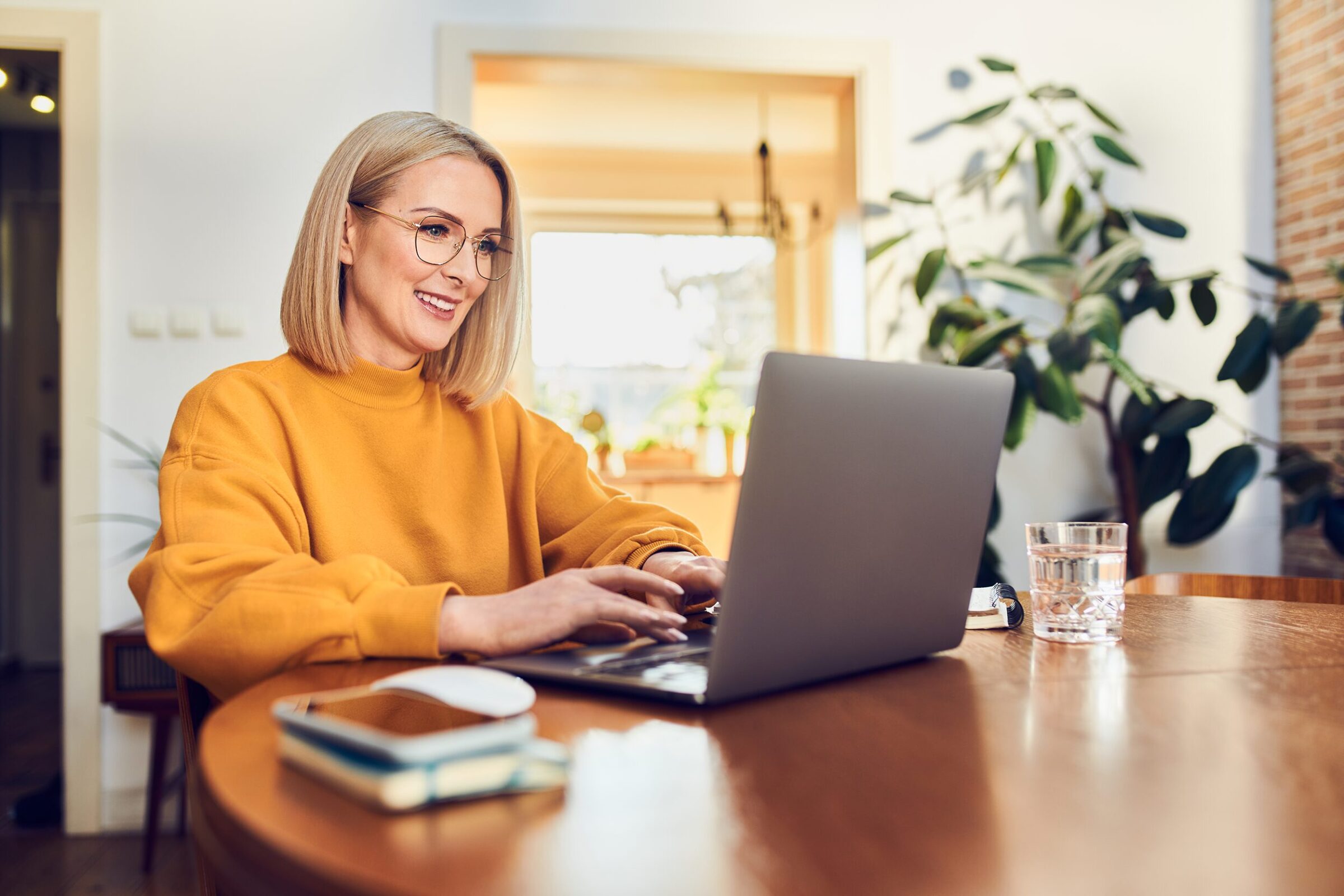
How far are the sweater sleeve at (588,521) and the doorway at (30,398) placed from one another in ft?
16.4

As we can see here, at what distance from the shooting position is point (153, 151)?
3.15 metres

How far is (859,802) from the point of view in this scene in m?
0.55

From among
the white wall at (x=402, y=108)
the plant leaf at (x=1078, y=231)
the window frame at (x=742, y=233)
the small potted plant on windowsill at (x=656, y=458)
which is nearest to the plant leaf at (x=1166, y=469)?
the white wall at (x=402, y=108)

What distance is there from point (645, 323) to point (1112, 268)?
4.11 metres

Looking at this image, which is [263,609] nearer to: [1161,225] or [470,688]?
[470,688]

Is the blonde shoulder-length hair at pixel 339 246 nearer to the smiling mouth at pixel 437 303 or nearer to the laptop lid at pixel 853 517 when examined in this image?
the smiling mouth at pixel 437 303

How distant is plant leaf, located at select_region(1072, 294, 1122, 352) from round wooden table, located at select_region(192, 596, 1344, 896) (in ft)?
6.94

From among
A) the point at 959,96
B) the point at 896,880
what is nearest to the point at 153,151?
the point at 959,96

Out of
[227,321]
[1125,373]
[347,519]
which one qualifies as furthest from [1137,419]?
[227,321]

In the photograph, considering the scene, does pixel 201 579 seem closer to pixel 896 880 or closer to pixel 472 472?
pixel 472 472

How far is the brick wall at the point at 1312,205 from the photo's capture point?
3373 mm

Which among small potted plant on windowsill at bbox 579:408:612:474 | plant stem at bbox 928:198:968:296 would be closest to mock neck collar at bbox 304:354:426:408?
plant stem at bbox 928:198:968:296

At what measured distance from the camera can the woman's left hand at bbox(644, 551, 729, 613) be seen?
116 centimetres

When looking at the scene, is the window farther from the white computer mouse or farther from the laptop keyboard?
the white computer mouse
